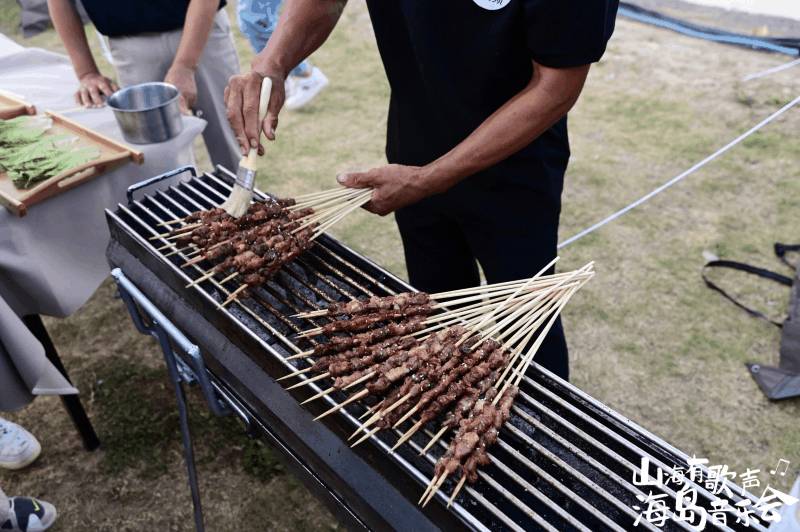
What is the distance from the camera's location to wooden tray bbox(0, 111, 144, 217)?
326 cm

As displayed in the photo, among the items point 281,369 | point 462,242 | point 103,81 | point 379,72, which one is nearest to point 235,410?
point 281,369

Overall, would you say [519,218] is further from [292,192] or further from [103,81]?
[292,192]

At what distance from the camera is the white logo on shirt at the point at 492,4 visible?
2.41 meters

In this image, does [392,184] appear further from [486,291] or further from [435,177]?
[486,291]

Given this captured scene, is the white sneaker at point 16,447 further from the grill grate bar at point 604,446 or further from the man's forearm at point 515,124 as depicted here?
the grill grate bar at point 604,446

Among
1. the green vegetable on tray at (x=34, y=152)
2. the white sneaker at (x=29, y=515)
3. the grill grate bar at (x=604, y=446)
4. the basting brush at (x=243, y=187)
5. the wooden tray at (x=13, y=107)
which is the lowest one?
the white sneaker at (x=29, y=515)

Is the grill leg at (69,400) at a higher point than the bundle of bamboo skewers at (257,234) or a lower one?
lower

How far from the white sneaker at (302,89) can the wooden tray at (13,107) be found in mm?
4562

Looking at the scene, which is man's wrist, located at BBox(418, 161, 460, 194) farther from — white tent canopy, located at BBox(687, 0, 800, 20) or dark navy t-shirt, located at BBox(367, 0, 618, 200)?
white tent canopy, located at BBox(687, 0, 800, 20)

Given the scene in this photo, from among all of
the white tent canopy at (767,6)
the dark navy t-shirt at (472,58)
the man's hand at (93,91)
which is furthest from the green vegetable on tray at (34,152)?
the white tent canopy at (767,6)

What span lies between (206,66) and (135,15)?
0.76 metres

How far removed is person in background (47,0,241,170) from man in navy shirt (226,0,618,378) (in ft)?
6.12

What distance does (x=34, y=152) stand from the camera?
3.58 metres

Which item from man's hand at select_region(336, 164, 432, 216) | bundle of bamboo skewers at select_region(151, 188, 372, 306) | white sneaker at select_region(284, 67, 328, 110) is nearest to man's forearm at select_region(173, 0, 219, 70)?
bundle of bamboo skewers at select_region(151, 188, 372, 306)
